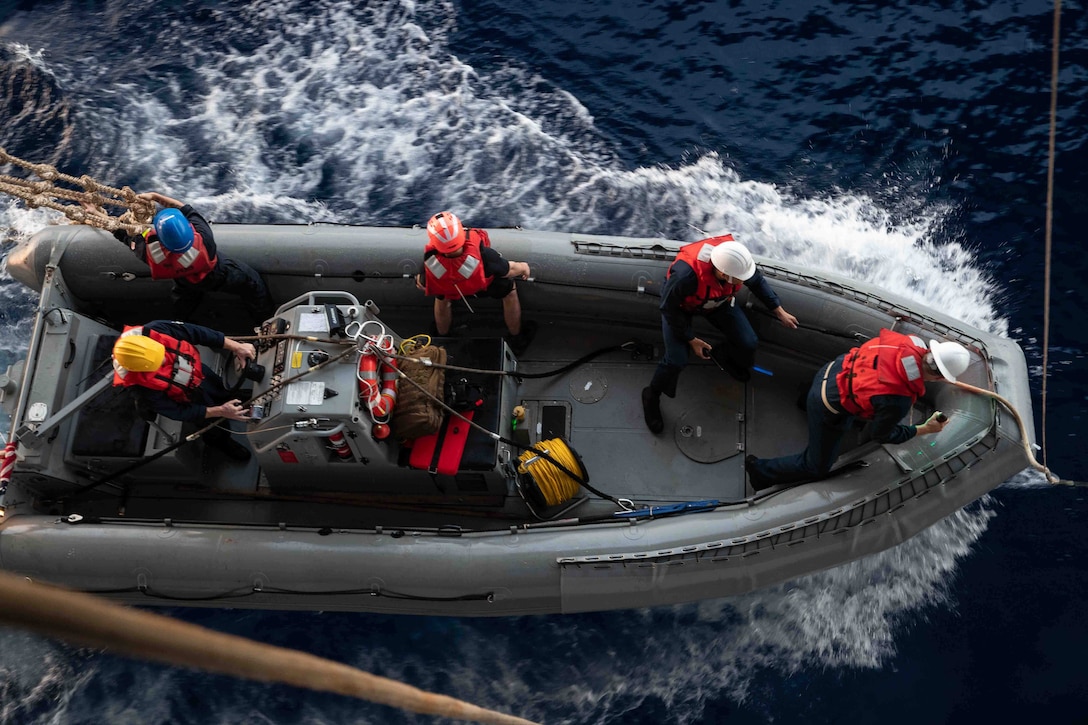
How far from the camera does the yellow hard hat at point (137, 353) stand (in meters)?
4.60

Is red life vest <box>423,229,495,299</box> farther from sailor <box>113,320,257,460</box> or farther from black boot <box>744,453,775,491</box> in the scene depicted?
black boot <box>744,453,775,491</box>

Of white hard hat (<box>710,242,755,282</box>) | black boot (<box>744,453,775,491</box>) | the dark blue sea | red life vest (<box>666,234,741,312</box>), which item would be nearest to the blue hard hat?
the dark blue sea

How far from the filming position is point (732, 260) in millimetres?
4719

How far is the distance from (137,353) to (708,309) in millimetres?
2835

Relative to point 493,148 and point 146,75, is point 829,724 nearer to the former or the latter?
point 493,148

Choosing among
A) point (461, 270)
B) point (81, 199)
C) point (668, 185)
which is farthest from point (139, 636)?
point (668, 185)

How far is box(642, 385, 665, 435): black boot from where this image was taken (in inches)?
217

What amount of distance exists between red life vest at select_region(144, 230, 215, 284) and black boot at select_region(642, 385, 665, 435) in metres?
2.52

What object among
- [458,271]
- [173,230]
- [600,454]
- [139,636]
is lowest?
[600,454]

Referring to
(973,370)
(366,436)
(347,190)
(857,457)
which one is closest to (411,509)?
(366,436)

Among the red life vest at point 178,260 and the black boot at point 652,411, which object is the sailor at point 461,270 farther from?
the red life vest at point 178,260

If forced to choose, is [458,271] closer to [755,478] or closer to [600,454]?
[600,454]

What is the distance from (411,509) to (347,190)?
3.58 meters

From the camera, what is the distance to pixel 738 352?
541cm
